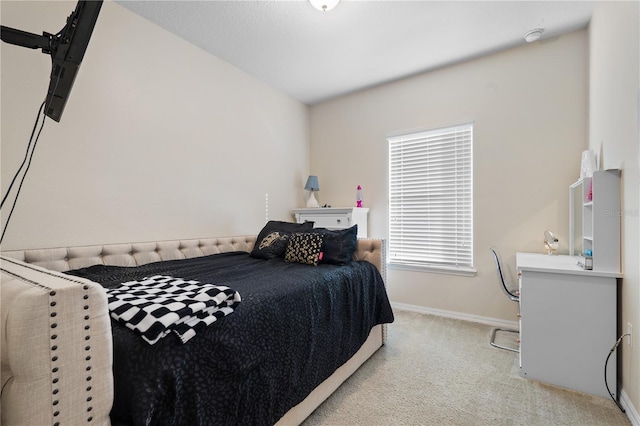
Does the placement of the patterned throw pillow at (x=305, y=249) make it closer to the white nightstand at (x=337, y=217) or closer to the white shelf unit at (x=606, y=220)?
the white nightstand at (x=337, y=217)

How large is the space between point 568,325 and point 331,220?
2320 mm

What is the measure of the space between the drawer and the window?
598 mm

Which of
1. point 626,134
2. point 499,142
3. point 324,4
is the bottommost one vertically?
point 626,134

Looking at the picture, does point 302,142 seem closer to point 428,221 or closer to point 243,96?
point 243,96

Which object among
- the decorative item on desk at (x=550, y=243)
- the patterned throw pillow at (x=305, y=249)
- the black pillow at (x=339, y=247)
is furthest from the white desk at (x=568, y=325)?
the patterned throw pillow at (x=305, y=249)

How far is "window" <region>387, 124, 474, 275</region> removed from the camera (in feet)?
10.2

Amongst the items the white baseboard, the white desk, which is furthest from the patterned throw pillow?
the white baseboard

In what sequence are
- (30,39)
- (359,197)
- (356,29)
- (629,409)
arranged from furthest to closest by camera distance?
(359,197) → (356,29) → (629,409) → (30,39)

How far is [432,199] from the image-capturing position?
10.9 feet

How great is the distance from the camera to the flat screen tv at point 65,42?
930 millimetres

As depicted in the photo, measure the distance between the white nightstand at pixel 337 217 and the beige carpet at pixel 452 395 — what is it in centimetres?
146

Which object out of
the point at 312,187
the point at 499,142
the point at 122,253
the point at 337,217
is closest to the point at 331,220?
the point at 337,217

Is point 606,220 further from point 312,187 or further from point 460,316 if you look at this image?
point 312,187

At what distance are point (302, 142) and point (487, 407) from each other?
346 centimetres
